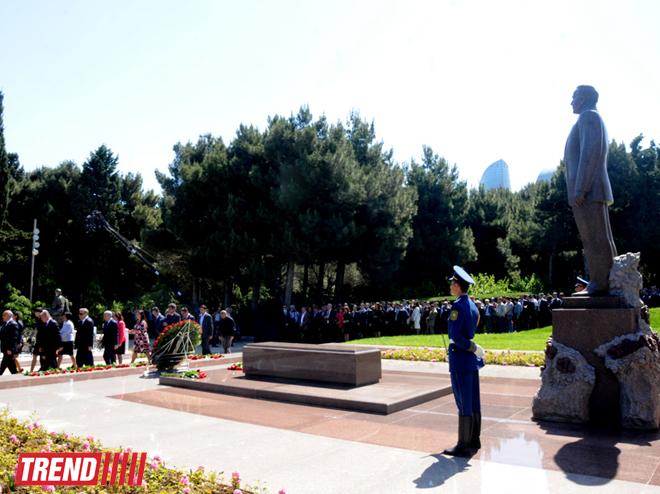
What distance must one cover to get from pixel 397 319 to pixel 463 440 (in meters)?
17.2

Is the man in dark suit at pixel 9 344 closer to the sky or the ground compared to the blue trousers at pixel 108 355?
closer to the sky

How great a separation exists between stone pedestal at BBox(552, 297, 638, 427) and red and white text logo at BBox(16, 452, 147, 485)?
5065mm

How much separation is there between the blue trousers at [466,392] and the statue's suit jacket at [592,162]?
3057 mm

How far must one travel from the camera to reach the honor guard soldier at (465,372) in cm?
506

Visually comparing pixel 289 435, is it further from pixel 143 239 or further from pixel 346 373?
pixel 143 239

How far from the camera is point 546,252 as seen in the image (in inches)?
1484

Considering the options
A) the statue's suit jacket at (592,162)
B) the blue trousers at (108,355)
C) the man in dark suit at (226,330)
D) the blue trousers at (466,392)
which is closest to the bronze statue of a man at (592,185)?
the statue's suit jacket at (592,162)

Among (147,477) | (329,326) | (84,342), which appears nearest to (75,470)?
(147,477)

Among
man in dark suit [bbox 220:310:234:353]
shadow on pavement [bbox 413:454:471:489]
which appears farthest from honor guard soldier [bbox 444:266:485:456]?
man in dark suit [bbox 220:310:234:353]

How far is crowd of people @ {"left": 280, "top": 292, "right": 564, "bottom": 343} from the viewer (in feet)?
68.0

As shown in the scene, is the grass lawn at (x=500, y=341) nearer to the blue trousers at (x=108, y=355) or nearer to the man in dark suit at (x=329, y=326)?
the man in dark suit at (x=329, y=326)

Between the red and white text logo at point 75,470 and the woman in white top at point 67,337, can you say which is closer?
the red and white text logo at point 75,470

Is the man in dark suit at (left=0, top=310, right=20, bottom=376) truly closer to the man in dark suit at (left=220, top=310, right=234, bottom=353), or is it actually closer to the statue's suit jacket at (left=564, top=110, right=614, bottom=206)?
the man in dark suit at (left=220, top=310, right=234, bottom=353)

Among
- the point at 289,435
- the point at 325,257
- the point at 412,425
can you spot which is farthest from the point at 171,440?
the point at 325,257
